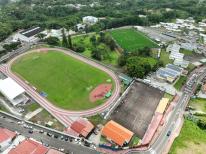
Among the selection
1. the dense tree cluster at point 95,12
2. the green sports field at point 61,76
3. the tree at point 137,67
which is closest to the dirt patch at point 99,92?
the green sports field at point 61,76

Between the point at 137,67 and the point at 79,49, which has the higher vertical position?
the point at 137,67

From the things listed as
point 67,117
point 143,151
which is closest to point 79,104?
point 67,117

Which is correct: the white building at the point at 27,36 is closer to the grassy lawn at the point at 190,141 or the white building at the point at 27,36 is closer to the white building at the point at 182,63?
the white building at the point at 182,63

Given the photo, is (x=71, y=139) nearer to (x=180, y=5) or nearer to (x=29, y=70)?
(x=29, y=70)

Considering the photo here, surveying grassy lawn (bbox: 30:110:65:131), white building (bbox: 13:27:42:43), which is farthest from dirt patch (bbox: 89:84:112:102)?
white building (bbox: 13:27:42:43)

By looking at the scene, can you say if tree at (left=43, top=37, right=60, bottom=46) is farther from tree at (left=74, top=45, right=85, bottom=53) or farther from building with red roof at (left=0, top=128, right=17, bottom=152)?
building with red roof at (left=0, top=128, right=17, bottom=152)

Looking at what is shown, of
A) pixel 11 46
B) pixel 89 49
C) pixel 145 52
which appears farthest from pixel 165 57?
pixel 11 46

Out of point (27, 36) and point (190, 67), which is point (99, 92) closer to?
point (190, 67)

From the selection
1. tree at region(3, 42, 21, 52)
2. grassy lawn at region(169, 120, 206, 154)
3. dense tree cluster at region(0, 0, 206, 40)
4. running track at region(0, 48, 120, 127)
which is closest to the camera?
grassy lawn at region(169, 120, 206, 154)
